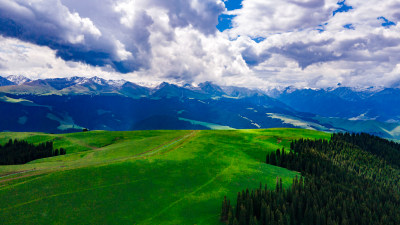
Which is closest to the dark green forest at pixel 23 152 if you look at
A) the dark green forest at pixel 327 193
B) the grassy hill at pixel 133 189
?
the grassy hill at pixel 133 189

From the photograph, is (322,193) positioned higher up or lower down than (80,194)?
lower down

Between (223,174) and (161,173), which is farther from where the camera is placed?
(223,174)

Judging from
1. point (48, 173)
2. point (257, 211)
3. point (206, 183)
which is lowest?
point (257, 211)

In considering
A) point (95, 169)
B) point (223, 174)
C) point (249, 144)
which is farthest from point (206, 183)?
point (249, 144)

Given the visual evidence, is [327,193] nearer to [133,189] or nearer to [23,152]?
[133,189]

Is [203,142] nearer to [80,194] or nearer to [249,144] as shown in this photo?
[249,144]

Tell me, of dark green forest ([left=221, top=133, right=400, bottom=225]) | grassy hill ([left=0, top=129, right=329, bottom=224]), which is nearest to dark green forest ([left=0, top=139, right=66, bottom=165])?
grassy hill ([left=0, top=129, right=329, bottom=224])

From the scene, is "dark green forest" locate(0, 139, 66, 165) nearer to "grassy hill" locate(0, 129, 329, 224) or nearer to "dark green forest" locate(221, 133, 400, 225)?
"grassy hill" locate(0, 129, 329, 224)

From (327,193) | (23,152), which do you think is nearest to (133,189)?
(327,193)
